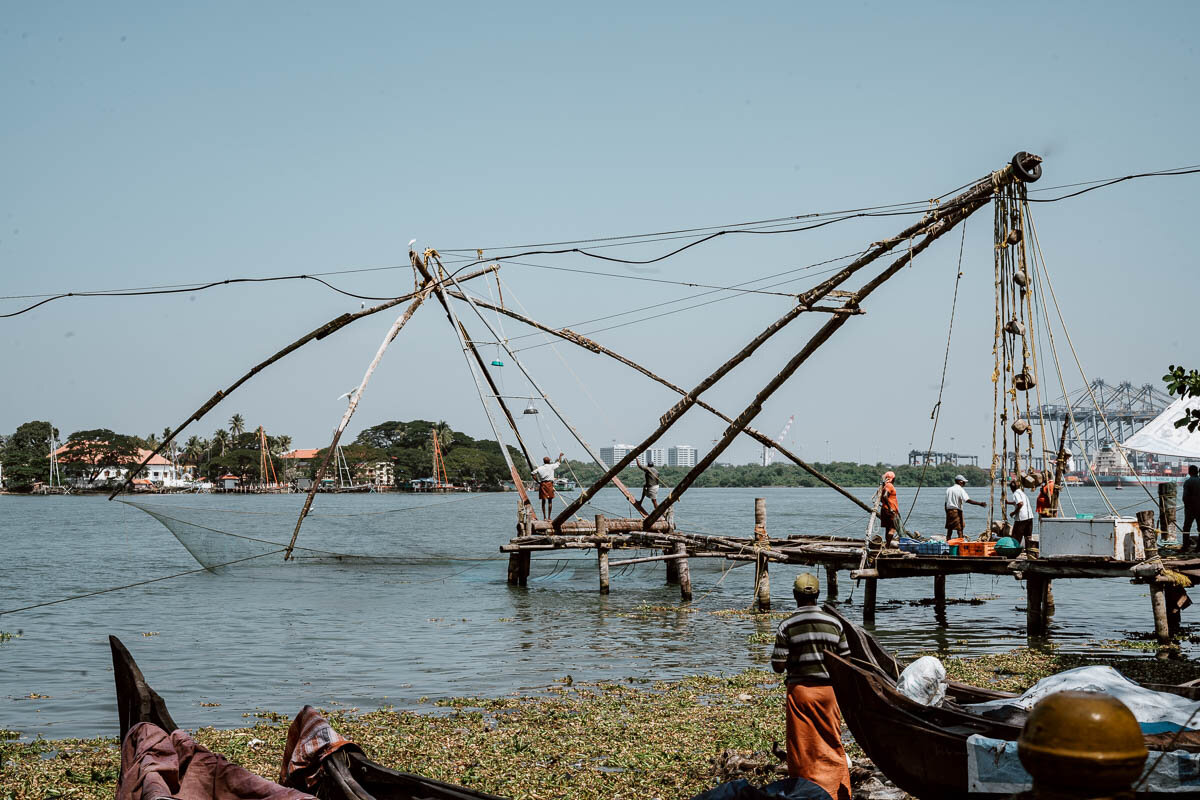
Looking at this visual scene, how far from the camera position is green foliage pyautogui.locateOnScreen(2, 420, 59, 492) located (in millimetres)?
141125

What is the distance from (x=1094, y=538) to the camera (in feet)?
49.1

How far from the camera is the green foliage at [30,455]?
5556 inches

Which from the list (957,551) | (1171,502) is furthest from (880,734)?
(1171,502)

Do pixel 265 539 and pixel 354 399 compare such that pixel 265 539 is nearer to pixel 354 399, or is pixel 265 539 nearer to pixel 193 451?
pixel 354 399

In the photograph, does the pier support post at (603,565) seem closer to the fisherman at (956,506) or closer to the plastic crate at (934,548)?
the fisherman at (956,506)

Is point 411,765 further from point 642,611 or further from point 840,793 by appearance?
point 642,611

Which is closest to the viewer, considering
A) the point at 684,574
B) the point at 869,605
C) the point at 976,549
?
the point at 976,549

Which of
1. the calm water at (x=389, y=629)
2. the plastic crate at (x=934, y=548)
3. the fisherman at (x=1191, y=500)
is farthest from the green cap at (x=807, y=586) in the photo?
the fisherman at (x=1191, y=500)

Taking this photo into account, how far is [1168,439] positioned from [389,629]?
1993 centimetres

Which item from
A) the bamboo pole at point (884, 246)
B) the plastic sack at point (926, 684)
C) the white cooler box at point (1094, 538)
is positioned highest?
the bamboo pole at point (884, 246)

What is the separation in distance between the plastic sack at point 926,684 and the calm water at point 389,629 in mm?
7689

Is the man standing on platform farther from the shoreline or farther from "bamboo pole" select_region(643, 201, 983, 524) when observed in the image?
"bamboo pole" select_region(643, 201, 983, 524)

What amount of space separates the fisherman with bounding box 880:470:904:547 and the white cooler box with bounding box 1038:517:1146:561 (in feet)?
10.8

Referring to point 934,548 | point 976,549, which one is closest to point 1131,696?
point 976,549
